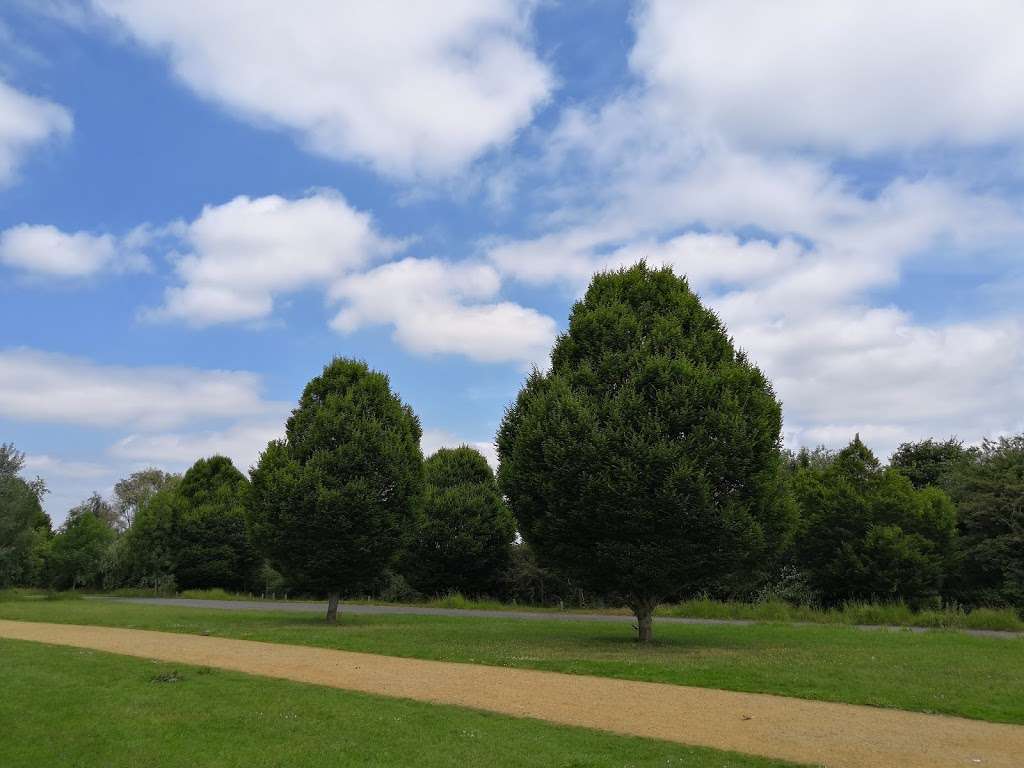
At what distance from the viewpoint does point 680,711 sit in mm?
10273

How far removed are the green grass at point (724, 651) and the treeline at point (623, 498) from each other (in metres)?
1.77

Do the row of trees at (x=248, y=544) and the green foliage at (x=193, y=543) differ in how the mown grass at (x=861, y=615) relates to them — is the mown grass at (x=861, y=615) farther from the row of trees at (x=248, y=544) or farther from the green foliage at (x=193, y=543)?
the green foliage at (x=193, y=543)

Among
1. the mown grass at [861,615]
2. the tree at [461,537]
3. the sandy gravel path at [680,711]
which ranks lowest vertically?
the mown grass at [861,615]

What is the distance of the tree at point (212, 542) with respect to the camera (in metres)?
48.1

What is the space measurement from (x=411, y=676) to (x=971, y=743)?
8549 millimetres

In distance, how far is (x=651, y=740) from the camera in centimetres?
864

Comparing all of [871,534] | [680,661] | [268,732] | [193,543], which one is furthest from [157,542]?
[268,732]

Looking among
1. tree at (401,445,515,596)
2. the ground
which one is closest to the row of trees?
tree at (401,445,515,596)

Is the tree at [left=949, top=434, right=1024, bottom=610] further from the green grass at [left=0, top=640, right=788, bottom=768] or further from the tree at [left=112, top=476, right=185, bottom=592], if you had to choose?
the tree at [left=112, top=476, right=185, bottom=592]

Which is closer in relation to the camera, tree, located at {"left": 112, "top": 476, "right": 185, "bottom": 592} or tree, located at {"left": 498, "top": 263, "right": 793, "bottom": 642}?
tree, located at {"left": 498, "top": 263, "right": 793, "bottom": 642}

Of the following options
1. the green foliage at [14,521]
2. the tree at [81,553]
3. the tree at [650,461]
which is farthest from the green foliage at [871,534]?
the tree at [81,553]

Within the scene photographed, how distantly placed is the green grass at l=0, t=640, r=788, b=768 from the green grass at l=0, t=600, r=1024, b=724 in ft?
14.7

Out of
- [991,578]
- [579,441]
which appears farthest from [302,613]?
[991,578]

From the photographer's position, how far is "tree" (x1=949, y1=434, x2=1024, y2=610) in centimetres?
2856
